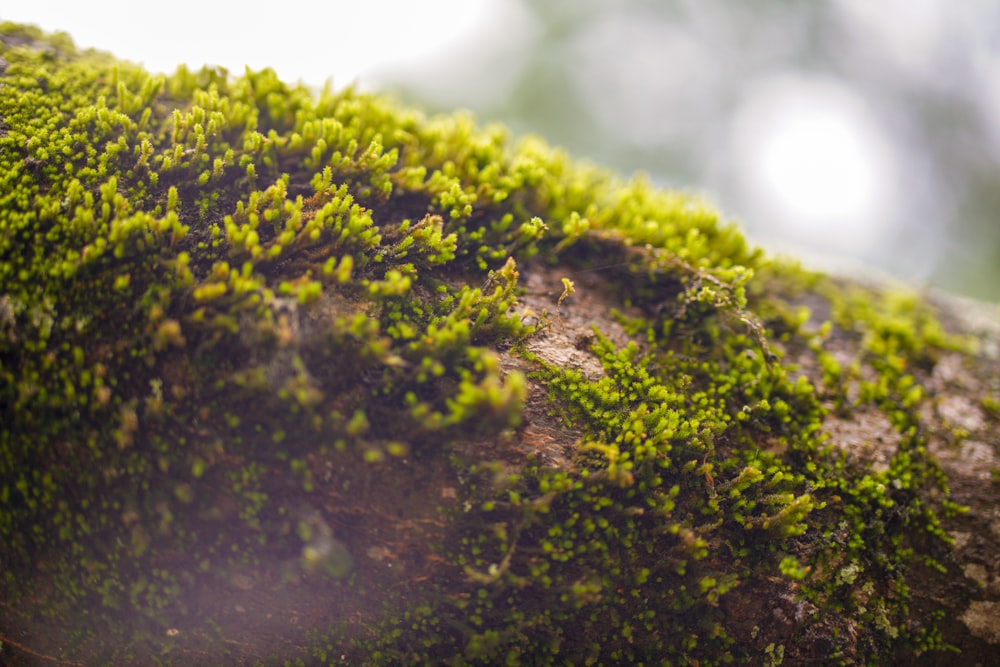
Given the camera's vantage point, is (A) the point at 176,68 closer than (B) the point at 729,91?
Yes

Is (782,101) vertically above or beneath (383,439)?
above

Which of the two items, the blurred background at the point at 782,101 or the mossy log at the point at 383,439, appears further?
the blurred background at the point at 782,101

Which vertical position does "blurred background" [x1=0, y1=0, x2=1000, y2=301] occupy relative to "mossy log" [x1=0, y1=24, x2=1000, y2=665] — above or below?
above

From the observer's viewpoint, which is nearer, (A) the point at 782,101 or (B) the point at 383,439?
(B) the point at 383,439

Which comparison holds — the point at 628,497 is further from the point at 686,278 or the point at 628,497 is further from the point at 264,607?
the point at 264,607

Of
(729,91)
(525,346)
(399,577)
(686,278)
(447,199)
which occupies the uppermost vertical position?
(729,91)

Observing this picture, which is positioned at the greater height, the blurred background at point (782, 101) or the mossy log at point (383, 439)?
the blurred background at point (782, 101)

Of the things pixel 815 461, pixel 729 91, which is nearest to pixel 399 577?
pixel 815 461

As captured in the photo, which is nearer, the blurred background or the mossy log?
the mossy log
